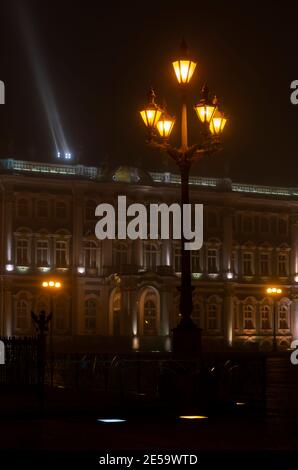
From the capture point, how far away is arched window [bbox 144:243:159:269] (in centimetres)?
6888

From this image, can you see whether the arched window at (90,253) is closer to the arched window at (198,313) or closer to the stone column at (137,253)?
the stone column at (137,253)

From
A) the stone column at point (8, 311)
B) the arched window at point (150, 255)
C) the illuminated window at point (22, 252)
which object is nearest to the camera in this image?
the stone column at point (8, 311)

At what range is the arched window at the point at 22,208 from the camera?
65375 millimetres

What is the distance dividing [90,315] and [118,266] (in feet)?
13.3

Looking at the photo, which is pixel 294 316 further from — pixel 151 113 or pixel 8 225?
pixel 151 113

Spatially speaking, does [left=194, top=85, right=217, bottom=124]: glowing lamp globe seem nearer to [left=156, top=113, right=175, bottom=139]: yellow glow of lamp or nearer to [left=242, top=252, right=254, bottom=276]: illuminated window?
[left=156, top=113, right=175, bottom=139]: yellow glow of lamp

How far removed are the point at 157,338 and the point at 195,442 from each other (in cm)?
5272

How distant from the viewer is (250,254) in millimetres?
74125

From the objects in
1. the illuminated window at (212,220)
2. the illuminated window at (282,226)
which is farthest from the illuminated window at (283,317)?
the illuminated window at (212,220)

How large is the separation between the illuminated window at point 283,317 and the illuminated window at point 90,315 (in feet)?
54.6

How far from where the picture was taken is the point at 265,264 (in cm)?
7494

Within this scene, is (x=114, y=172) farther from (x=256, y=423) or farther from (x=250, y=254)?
(x=256, y=423)

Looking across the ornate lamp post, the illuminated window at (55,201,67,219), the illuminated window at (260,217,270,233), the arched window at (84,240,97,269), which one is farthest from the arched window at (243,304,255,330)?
the ornate lamp post
